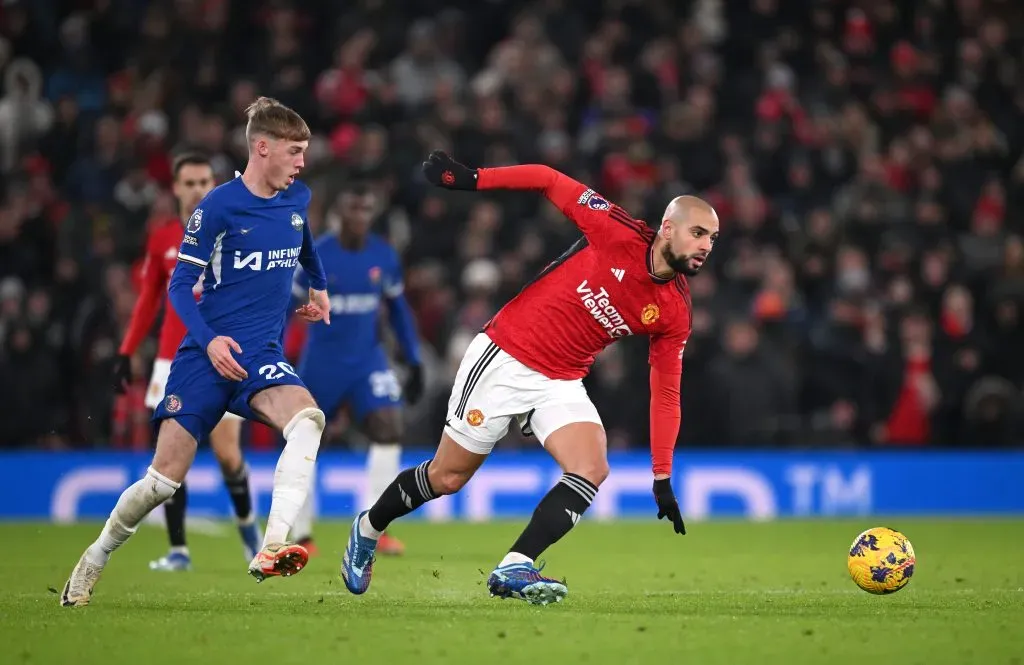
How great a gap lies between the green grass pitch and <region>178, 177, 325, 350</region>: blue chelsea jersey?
147 centimetres

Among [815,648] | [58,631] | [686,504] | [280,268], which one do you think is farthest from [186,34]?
[815,648]

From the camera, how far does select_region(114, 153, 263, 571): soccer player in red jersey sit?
980 centimetres

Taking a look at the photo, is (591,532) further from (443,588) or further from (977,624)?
(977,624)

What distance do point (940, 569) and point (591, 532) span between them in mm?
4507

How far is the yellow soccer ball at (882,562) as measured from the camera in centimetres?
809

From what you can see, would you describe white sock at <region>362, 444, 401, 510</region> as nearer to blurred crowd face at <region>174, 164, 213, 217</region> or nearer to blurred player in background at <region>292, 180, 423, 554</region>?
blurred player in background at <region>292, 180, 423, 554</region>

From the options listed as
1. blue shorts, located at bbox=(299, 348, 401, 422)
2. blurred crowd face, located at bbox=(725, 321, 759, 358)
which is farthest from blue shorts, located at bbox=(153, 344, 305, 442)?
blurred crowd face, located at bbox=(725, 321, 759, 358)

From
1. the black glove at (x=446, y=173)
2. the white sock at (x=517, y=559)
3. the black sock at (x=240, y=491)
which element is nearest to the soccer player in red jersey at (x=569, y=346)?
the black glove at (x=446, y=173)

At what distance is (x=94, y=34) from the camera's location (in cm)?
1909

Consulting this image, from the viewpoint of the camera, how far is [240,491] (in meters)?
10.5

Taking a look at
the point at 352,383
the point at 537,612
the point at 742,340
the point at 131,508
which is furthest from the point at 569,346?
the point at 742,340

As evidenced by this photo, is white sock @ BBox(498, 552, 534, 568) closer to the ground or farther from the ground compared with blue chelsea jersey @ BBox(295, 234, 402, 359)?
closer to the ground

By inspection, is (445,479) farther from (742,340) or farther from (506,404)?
(742,340)

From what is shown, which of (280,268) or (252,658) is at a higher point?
(280,268)
